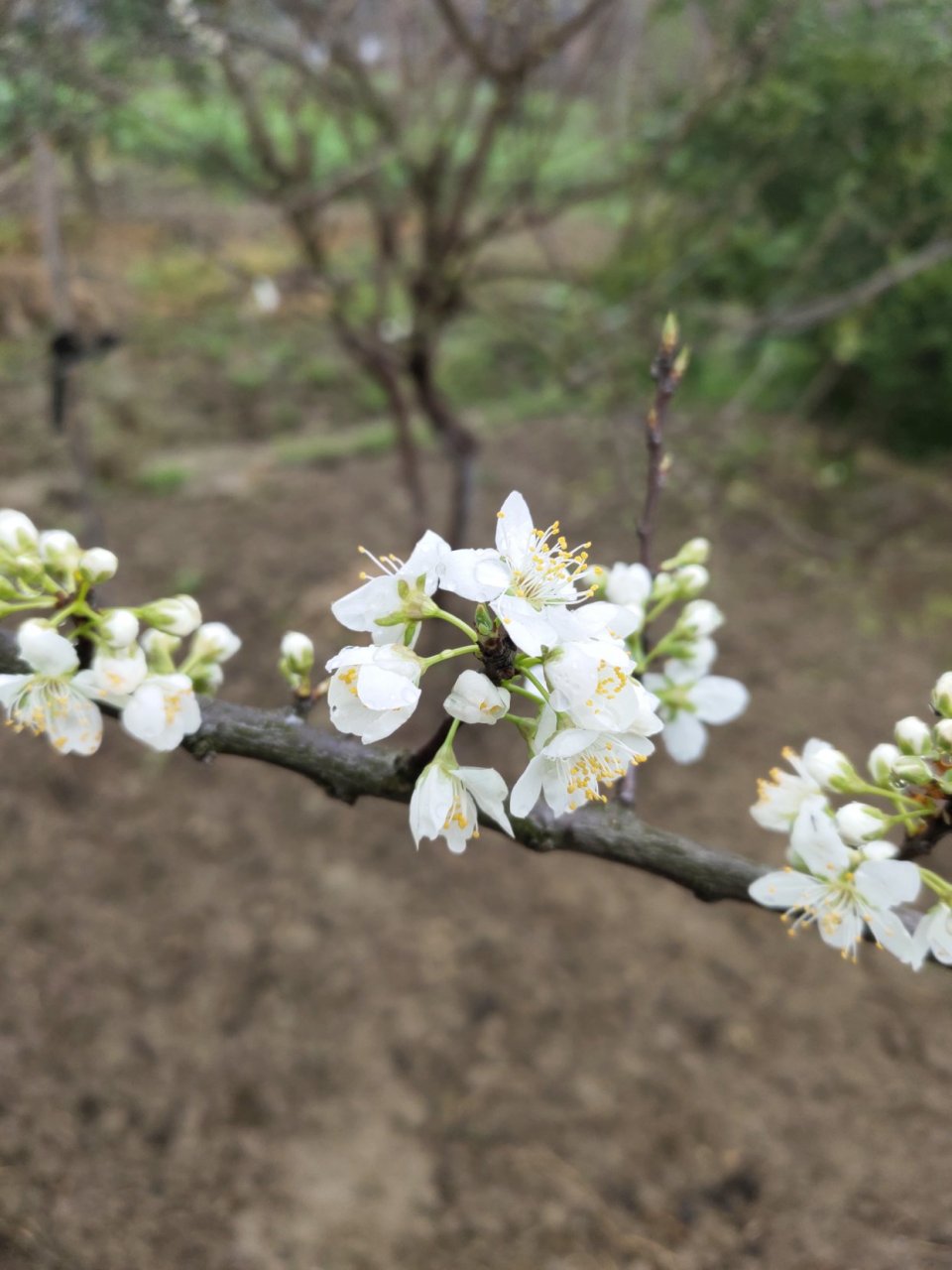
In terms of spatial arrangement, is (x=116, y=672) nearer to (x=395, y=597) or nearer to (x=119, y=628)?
(x=119, y=628)

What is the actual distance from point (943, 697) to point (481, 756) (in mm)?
2256

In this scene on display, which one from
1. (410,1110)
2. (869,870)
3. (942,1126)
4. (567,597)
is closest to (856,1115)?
(942,1126)

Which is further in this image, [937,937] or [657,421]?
[657,421]

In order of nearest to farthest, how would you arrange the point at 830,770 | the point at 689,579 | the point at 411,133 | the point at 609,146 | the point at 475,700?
the point at 475,700 < the point at 830,770 < the point at 689,579 < the point at 411,133 < the point at 609,146

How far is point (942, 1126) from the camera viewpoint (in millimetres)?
1909

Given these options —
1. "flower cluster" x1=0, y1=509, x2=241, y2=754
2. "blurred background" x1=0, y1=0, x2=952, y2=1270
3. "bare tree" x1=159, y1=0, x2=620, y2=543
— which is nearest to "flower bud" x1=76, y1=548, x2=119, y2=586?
"flower cluster" x1=0, y1=509, x2=241, y2=754

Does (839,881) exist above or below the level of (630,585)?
below

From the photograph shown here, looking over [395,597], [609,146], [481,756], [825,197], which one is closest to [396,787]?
[395,597]

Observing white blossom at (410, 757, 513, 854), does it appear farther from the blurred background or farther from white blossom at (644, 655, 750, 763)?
the blurred background

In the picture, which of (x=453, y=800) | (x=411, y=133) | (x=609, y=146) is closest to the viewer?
(x=453, y=800)

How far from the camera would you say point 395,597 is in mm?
719

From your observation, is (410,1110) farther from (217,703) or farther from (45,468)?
(45,468)

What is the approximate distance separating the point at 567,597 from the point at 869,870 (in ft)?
1.11

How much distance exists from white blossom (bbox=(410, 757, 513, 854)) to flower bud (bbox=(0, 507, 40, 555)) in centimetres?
38
